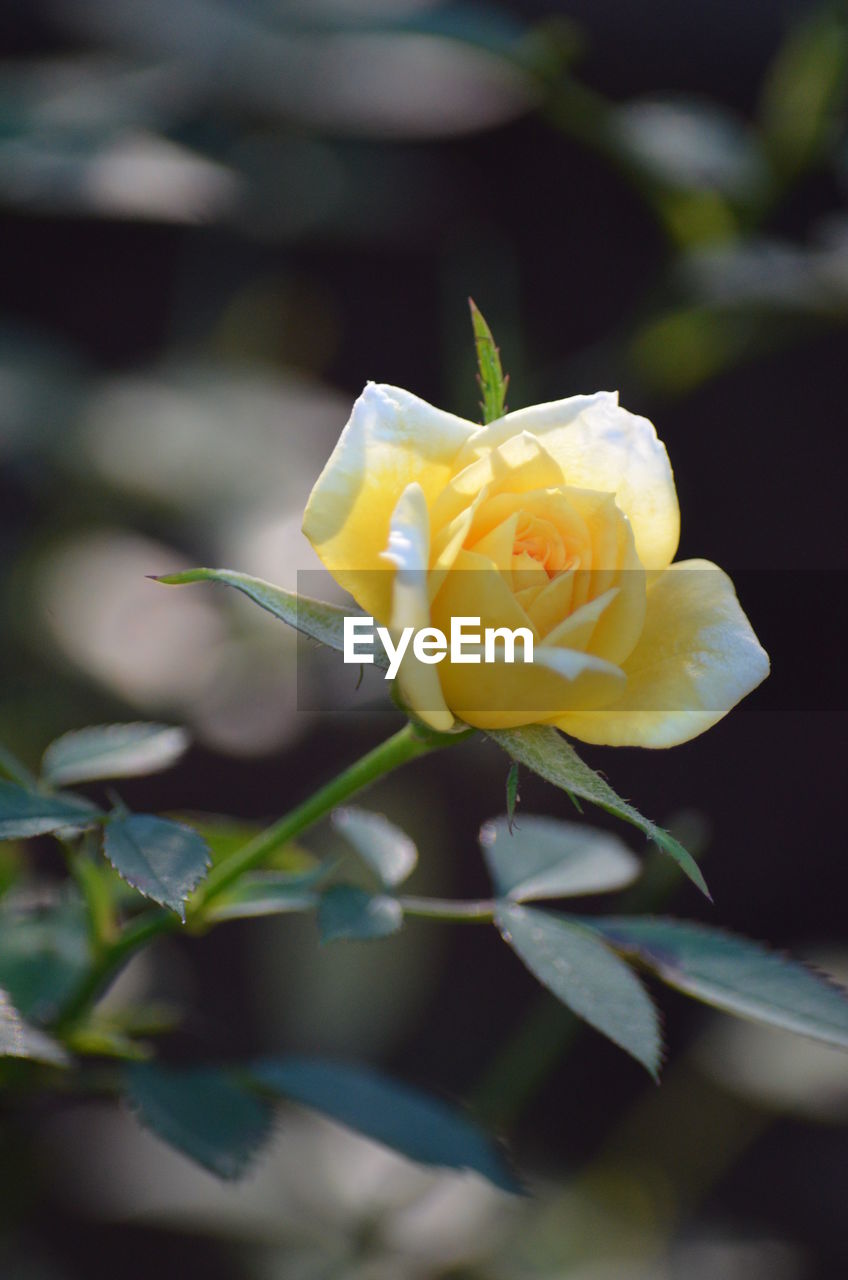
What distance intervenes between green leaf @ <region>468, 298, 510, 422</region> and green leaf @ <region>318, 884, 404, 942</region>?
8.0 inches

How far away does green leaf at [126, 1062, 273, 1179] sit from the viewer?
20.0 inches

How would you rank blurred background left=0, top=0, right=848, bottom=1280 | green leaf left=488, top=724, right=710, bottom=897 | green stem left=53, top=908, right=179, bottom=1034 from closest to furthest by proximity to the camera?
green leaf left=488, top=724, right=710, bottom=897 < green stem left=53, top=908, right=179, bottom=1034 < blurred background left=0, top=0, right=848, bottom=1280

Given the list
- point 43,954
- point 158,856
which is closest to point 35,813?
point 158,856

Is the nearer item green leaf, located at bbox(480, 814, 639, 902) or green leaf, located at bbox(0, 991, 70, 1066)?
green leaf, located at bbox(0, 991, 70, 1066)

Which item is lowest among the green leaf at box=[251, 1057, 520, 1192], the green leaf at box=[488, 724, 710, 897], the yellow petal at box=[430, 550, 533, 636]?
the green leaf at box=[251, 1057, 520, 1192]

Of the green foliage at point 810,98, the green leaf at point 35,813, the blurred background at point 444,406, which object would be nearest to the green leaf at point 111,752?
the green leaf at point 35,813

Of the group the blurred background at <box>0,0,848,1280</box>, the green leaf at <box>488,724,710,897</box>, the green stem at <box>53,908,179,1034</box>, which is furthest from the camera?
the blurred background at <box>0,0,848,1280</box>

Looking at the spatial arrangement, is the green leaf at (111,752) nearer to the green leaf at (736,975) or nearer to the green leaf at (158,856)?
the green leaf at (158,856)

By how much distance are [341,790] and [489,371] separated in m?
0.17

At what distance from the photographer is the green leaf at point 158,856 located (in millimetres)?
409

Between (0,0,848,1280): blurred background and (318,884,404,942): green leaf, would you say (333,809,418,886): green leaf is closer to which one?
(318,884,404,942): green leaf

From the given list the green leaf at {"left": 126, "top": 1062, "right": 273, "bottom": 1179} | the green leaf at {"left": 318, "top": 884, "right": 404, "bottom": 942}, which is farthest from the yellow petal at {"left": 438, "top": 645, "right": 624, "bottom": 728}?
the green leaf at {"left": 126, "top": 1062, "right": 273, "bottom": 1179}

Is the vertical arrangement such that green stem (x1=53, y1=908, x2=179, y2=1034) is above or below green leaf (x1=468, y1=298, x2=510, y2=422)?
below

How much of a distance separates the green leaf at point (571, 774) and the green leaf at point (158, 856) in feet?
0.40
